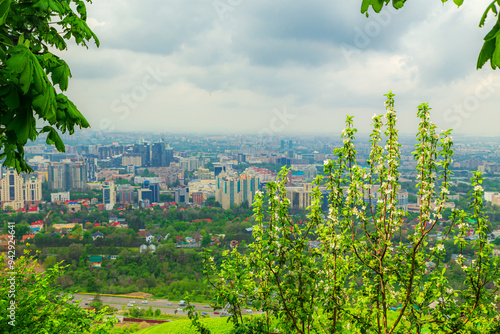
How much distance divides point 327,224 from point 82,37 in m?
2.05

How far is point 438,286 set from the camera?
2.38 meters

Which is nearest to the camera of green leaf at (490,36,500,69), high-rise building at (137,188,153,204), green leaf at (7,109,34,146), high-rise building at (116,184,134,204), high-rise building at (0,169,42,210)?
green leaf at (490,36,500,69)

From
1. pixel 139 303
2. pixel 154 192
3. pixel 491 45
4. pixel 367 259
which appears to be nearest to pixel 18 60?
pixel 491 45

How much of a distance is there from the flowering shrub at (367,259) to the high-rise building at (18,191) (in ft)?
101

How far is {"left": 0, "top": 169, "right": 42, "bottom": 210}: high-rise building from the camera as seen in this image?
27.6 m

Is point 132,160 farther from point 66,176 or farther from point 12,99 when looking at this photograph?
point 12,99

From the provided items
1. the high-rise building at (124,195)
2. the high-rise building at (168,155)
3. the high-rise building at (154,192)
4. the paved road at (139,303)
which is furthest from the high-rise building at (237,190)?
the high-rise building at (168,155)

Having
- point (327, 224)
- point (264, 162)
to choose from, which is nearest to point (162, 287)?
point (327, 224)

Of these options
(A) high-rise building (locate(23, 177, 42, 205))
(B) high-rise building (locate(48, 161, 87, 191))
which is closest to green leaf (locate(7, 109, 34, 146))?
(A) high-rise building (locate(23, 177, 42, 205))

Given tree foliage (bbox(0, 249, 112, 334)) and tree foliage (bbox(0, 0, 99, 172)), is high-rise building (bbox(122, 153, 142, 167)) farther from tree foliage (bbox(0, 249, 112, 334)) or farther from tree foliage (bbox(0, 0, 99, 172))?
tree foliage (bbox(0, 0, 99, 172))

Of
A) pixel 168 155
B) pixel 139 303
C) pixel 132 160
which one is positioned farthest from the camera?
pixel 168 155

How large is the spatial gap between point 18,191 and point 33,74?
112ft

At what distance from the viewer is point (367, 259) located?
103 inches

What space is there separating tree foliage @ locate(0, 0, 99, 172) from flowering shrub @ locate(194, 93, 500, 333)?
1362mm
